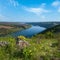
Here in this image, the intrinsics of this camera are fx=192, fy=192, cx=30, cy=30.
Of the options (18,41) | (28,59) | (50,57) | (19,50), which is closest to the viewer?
(28,59)

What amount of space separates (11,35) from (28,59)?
3.57 meters

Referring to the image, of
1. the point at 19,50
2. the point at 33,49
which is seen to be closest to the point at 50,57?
the point at 33,49

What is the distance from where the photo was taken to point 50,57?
9031 mm

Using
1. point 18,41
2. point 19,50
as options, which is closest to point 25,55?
point 19,50

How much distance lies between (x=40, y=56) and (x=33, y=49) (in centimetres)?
47

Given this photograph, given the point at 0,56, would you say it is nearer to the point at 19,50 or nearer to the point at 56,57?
the point at 19,50

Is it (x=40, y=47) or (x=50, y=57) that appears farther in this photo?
(x=40, y=47)

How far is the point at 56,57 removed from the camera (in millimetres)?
9102

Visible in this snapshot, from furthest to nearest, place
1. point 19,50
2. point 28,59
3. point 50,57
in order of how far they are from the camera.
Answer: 1. point 19,50
2. point 50,57
3. point 28,59

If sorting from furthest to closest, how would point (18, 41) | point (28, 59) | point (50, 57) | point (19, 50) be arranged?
1. point (18, 41)
2. point (19, 50)
3. point (50, 57)
4. point (28, 59)

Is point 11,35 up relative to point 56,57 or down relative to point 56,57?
up

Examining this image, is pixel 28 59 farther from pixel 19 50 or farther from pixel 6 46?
pixel 6 46

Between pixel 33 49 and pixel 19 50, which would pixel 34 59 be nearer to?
A: pixel 33 49

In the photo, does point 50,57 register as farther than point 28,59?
Yes
